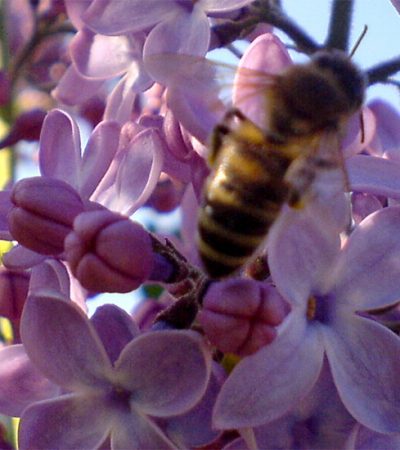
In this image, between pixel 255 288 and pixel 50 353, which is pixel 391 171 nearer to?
pixel 255 288

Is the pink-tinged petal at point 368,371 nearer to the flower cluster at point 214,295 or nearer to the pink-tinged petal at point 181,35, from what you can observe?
the flower cluster at point 214,295

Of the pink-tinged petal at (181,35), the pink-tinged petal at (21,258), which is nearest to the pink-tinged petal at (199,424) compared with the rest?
the pink-tinged petal at (21,258)

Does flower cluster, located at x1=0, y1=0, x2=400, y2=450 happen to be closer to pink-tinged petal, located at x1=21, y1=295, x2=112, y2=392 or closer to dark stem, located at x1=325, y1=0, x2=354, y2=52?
pink-tinged petal, located at x1=21, y1=295, x2=112, y2=392

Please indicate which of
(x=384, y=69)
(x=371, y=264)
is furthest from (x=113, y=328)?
(x=384, y=69)

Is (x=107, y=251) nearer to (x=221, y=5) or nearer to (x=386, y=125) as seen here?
(x=221, y=5)

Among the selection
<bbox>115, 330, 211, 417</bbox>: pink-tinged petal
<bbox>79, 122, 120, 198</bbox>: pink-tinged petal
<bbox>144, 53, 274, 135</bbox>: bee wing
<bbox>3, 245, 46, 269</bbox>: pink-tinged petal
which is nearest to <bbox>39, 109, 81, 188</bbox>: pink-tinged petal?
<bbox>79, 122, 120, 198</bbox>: pink-tinged petal

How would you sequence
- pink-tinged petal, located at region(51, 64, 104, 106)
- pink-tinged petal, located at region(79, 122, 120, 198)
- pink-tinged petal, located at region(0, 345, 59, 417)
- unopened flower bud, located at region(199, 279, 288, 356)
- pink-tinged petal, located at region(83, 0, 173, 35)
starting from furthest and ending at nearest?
pink-tinged petal, located at region(51, 64, 104, 106)
pink-tinged petal, located at region(83, 0, 173, 35)
pink-tinged petal, located at region(79, 122, 120, 198)
pink-tinged petal, located at region(0, 345, 59, 417)
unopened flower bud, located at region(199, 279, 288, 356)
